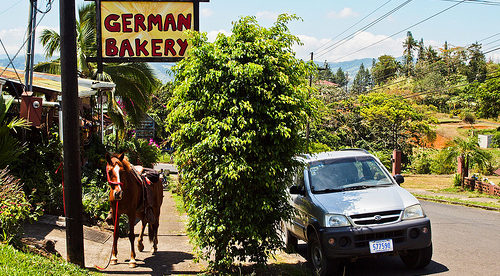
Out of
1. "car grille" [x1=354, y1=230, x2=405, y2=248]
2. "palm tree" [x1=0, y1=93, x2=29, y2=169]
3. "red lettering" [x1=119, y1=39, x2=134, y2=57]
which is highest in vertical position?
"red lettering" [x1=119, y1=39, x2=134, y2=57]

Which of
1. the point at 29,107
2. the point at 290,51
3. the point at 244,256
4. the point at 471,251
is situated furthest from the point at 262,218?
the point at 29,107

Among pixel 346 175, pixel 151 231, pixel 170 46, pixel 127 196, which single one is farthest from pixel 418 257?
pixel 170 46

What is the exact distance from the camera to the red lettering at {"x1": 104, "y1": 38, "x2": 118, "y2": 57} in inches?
390

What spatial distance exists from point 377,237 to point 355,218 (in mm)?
444

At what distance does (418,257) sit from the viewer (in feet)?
26.7

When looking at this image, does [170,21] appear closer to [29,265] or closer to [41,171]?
[41,171]

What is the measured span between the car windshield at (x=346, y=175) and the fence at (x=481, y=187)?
57.7 ft

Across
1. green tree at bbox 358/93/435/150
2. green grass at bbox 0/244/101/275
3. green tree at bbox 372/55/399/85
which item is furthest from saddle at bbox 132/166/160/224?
green tree at bbox 372/55/399/85

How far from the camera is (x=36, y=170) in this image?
1064cm

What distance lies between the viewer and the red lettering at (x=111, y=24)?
9844mm

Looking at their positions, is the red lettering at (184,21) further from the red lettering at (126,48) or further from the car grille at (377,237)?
the car grille at (377,237)

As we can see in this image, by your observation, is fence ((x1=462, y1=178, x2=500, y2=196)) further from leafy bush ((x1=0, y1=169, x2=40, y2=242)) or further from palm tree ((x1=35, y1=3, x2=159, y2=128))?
leafy bush ((x1=0, y1=169, x2=40, y2=242))

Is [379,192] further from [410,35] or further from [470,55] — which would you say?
[410,35]

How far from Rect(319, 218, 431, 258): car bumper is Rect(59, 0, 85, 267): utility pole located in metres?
3.80
